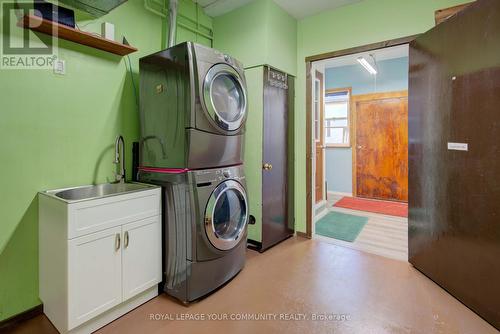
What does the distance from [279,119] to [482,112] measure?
1747 mm

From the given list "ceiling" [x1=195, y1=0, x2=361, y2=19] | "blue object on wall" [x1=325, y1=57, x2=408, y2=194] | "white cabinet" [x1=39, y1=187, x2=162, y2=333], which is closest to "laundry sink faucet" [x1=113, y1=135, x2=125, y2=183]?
"white cabinet" [x1=39, y1=187, x2=162, y2=333]

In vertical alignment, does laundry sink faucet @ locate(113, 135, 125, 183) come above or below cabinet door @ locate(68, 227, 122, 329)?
above

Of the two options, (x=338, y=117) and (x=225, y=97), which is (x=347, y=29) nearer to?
(x=225, y=97)

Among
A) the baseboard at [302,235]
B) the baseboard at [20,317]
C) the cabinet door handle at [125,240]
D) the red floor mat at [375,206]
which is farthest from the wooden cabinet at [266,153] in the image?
the red floor mat at [375,206]

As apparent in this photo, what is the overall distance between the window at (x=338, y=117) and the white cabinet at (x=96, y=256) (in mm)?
4796

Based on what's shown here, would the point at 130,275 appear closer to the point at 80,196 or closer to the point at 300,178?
the point at 80,196

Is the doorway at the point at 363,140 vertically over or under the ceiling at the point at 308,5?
under

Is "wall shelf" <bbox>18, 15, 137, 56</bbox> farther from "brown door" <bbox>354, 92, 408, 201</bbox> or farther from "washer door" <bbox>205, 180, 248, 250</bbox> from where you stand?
"brown door" <bbox>354, 92, 408, 201</bbox>

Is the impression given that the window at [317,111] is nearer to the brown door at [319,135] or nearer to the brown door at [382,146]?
the brown door at [319,135]

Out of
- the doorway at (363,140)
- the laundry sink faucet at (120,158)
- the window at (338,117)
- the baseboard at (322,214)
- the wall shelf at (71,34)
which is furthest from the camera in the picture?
the window at (338,117)

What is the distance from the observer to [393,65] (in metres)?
5.03

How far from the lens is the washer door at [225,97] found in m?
1.89

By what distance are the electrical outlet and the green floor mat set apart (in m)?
3.14

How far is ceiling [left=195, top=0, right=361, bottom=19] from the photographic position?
2754 millimetres
